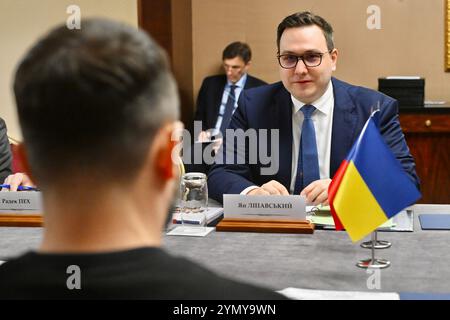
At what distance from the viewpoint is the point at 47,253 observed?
2.50 feet

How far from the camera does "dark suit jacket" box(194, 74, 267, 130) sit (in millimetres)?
5926

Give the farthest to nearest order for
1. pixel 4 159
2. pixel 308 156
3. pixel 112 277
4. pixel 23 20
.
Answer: pixel 23 20 < pixel 4 159 < pixel 308 156 < pixel 112 277

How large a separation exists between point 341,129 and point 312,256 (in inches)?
39.4

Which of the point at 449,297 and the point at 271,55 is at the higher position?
the point at 271,55

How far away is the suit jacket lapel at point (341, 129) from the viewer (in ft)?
8.81

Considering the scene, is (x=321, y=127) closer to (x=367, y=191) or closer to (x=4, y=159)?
(x=367, y=191)

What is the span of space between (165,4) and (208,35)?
42.1 inches

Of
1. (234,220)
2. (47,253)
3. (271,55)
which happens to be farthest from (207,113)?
(47,253)

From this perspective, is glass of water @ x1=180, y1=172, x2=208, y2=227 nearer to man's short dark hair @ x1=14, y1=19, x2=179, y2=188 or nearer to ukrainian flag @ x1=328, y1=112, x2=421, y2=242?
ukrainian flag @ x1=328, y1=112, x2=421, y2=242

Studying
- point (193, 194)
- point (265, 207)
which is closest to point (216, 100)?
point (193, 194)

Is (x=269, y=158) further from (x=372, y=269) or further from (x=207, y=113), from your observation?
(x=207, y=113)

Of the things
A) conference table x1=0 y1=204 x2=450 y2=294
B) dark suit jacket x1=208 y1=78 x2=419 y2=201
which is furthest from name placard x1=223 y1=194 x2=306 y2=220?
dark suit jacket x1=208 y1=78 x2=419 y2=201

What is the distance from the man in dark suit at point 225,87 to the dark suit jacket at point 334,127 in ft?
9.48

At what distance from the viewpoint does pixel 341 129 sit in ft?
8.86
